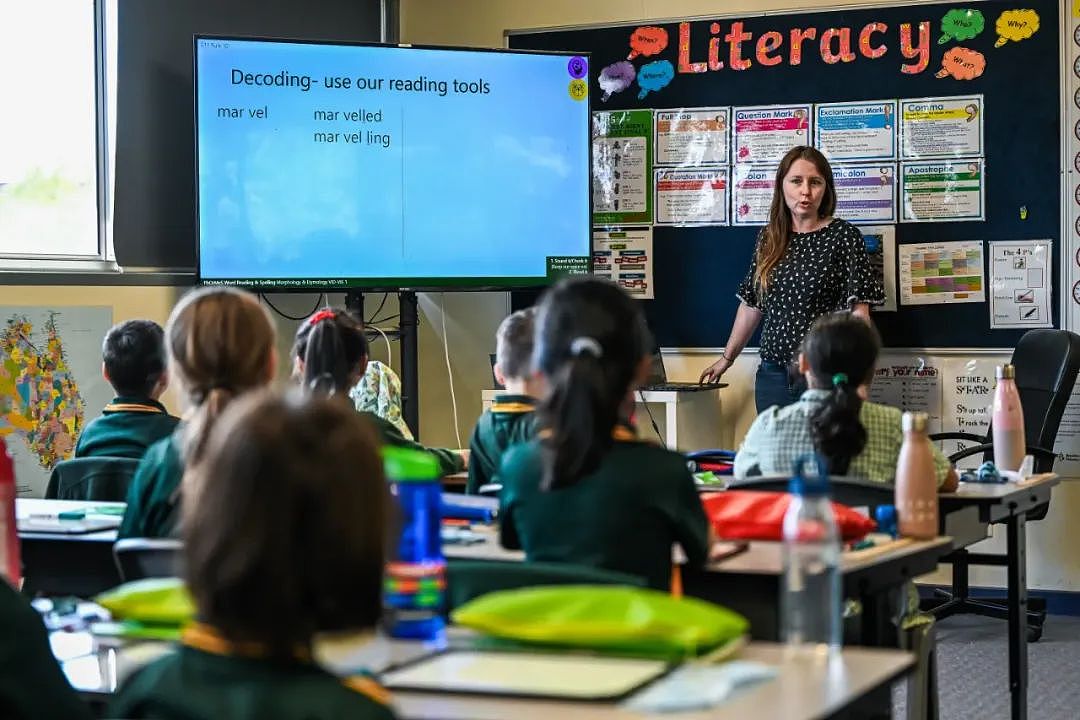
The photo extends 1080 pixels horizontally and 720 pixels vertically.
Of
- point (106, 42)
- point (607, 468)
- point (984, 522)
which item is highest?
point (106, 42)

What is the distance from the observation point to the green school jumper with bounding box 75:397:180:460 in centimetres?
360

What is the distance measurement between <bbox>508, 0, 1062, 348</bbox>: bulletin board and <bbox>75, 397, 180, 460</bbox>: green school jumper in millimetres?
2932

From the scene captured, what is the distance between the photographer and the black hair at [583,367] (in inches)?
89.6

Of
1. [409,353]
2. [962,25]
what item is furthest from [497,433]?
[962,25]

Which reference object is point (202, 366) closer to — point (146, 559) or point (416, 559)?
point (146, 559)

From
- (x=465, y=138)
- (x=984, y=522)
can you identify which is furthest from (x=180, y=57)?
(x=984, y=522)

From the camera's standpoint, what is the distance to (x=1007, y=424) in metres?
3.68

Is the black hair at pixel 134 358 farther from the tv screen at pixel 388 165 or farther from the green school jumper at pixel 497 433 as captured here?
the tv screen at pixel 388 165

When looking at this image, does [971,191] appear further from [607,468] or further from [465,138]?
[607,468]

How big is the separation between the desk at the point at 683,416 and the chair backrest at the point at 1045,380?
3.80 ft

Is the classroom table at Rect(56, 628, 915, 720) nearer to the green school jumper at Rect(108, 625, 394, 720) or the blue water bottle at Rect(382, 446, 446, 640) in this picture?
the blue water bottle at Rect(382, 446, 446, 640)

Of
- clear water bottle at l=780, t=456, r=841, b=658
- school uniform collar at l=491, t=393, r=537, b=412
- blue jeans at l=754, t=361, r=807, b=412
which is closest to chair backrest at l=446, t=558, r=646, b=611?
clear water bottle at l=780, t=456, r=841, b=658

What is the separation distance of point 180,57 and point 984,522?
11.2 ft

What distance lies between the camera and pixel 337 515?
115cm
